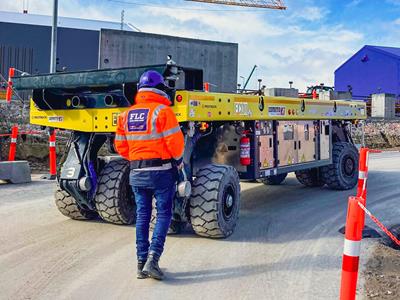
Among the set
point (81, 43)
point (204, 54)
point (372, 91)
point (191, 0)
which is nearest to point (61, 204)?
point (204, 54)

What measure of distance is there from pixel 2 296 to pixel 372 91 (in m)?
35.9

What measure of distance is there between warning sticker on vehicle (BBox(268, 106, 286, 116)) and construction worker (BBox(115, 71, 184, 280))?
9.22 ft

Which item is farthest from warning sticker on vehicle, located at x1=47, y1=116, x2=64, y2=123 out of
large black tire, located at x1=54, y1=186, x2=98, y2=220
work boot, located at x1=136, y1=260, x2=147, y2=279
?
work boot, located at x1=136, y1=260, x2=147, y2=279

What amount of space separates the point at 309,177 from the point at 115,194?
523 cm

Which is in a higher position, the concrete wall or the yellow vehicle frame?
the concrete wall

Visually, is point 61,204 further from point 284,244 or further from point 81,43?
point 81,43

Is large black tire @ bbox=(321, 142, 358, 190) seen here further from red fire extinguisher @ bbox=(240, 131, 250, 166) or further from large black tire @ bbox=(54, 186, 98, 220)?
large black tire @ bbox=(54, 186, 98, 220)

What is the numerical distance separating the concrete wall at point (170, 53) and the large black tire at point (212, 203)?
9.17m

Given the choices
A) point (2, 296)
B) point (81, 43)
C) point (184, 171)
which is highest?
point (81, 43)

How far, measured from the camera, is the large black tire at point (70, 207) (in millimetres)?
7047

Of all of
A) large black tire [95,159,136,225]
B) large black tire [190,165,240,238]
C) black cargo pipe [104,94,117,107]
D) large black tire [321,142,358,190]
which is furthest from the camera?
large black tire [321,142,358,190]

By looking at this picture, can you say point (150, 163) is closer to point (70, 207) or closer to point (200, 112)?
point (200, 112)

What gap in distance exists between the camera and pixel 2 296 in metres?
4.33

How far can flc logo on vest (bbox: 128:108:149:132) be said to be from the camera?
4.89 m
